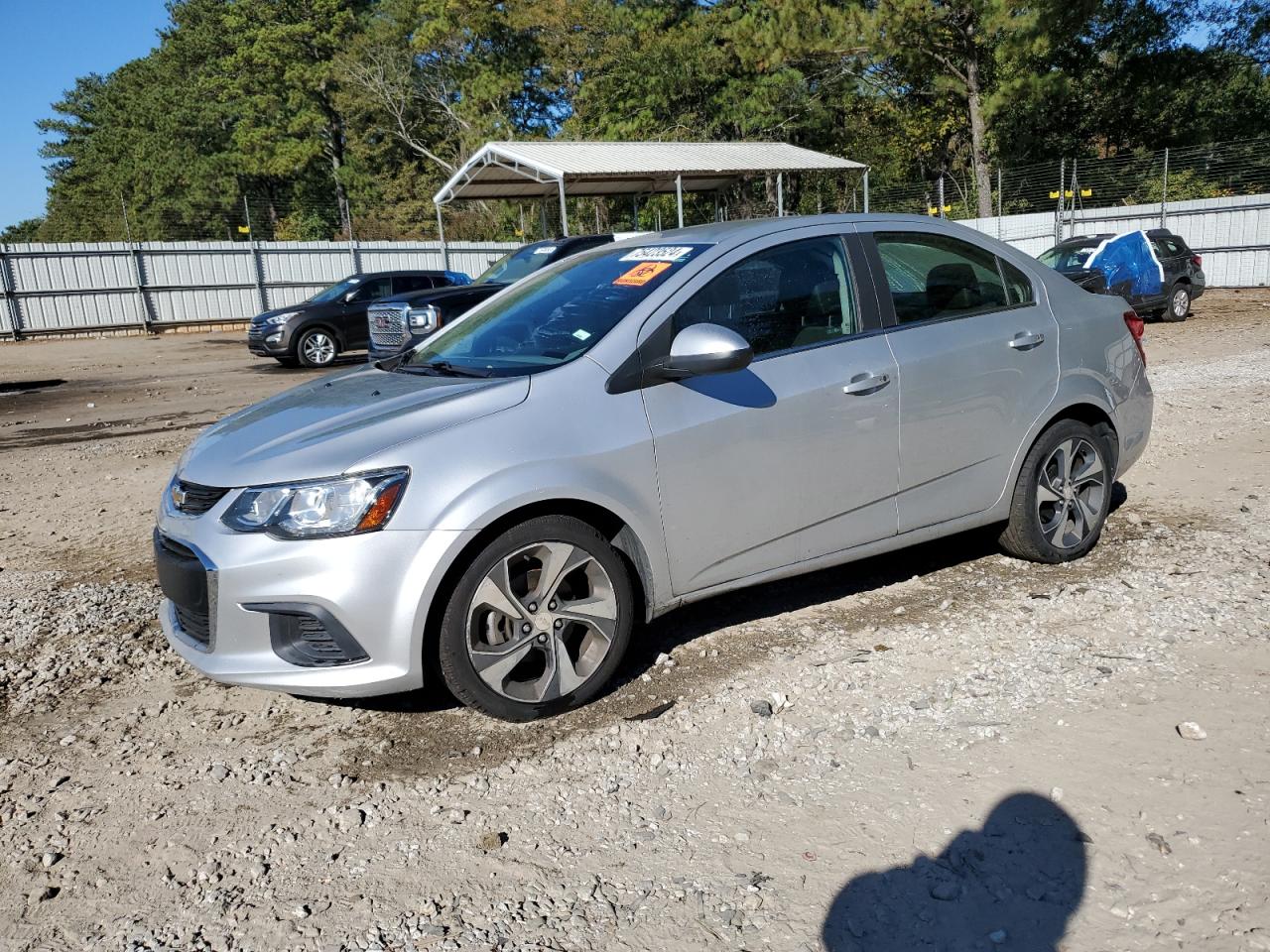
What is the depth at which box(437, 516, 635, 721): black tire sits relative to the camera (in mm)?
3191

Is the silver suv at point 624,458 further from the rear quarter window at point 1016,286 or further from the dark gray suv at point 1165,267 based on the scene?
the dark gray suv at point 1165,267

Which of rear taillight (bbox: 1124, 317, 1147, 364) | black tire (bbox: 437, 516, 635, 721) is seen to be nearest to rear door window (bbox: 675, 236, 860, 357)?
black tire (bbox: 437, 516, 635, 721)

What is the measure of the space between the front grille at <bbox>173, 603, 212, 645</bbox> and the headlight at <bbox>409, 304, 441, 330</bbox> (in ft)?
32.9

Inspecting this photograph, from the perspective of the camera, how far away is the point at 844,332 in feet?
13.2

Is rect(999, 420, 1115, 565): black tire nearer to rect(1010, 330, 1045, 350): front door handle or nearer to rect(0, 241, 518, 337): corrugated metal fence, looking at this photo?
rect(1010, 330, 1045, 350): front door handle

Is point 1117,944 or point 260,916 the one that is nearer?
point 1117,944

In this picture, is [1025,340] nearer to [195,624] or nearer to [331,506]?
[331,506]

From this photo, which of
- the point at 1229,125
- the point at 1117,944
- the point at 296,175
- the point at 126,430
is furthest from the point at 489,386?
the point at 296,175

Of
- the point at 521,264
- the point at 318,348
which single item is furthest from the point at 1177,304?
the point at 318,348

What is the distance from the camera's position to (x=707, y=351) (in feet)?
11.1

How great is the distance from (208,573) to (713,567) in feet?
5.68

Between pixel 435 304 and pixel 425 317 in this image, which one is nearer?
pixel 425 317

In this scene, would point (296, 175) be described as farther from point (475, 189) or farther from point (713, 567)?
point (713, 567)

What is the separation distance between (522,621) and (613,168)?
68.6 ft
